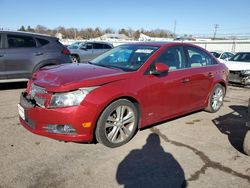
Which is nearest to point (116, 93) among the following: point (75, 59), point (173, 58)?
point (173, 58)

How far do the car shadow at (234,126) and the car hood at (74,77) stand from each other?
2.17 metres

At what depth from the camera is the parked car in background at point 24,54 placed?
7648 millimetres

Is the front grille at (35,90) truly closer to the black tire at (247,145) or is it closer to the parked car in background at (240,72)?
the black tire at (247,145)

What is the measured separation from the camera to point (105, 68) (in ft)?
14.8

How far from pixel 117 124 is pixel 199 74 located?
2273 mm

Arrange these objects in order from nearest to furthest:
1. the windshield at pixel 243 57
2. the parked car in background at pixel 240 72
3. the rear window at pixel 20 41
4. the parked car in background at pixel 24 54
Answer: the parked car in background at pixel 24 54 → the rear window at pixel 20 41 → the parked car in background at pixel 240 72 → the windshield at pixel 243 57

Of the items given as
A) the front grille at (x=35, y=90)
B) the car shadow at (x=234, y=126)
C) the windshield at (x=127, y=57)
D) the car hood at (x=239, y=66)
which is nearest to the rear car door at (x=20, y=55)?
the windshield at (x=127, y=57)

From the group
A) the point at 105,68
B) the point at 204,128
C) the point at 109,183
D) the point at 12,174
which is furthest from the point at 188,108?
the point at 12,174

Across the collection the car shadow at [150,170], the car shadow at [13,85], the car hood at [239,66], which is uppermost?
the car hood at [239,66]

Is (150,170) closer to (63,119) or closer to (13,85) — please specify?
(63,119)

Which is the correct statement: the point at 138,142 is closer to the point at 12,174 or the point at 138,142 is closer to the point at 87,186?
the point at 87,186

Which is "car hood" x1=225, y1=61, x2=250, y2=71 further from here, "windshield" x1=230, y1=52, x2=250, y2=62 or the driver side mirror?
the driver side mirror

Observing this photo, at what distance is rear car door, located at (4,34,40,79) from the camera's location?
25.2ft

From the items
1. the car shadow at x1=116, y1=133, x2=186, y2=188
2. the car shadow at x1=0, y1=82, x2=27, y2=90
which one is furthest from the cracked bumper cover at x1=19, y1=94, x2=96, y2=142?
the car shadow at x1=0, y1=82, x2=27, y2=90
